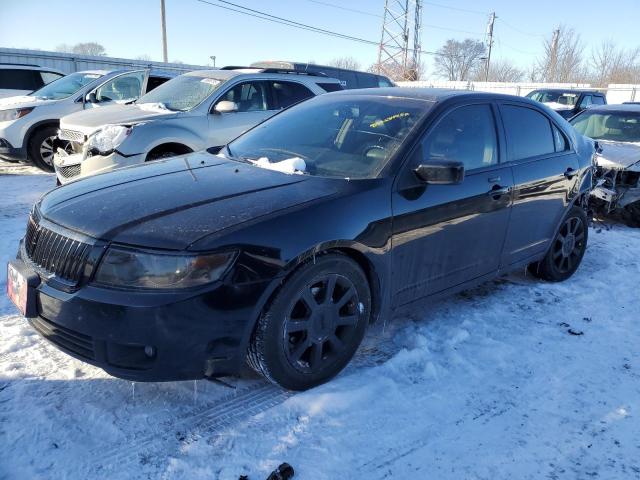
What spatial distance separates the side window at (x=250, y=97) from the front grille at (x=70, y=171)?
6.58ft

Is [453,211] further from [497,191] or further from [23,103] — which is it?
[23,103]

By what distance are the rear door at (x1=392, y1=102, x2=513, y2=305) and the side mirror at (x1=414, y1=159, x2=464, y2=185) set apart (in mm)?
82

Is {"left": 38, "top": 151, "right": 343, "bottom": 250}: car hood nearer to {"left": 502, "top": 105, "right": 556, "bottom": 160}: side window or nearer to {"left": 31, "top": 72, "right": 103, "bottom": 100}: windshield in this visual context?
{"left": 502, "top": 105, "right": 556, "bottom": 160}: side window

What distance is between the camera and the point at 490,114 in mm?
3920

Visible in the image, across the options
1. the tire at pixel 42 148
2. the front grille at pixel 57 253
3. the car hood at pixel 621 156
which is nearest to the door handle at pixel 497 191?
the front grille at pixel 57 253

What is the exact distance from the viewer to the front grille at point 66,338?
2432 mm

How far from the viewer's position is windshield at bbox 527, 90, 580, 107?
55.8 ft

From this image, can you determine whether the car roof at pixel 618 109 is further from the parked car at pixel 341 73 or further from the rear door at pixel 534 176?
the rear door at pixel 534 176

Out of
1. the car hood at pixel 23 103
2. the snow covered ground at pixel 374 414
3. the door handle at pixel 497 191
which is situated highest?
the car hood at pixel 23 103

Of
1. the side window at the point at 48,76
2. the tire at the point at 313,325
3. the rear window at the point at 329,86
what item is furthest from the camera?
the side window at the point at 48,76

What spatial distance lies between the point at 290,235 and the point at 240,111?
4.92 m

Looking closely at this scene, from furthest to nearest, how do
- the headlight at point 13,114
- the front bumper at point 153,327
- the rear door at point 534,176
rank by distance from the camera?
the headlight at point 13,114 < the rear door at point 534,176 < the front bumper at point 153,327

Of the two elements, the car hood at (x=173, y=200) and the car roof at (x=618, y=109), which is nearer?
the car hood at (x=173, y=200)

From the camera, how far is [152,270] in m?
2.38
